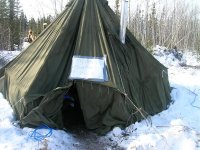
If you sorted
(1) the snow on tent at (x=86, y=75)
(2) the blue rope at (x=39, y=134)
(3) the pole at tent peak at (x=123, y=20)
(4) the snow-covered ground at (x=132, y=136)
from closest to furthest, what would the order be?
1. (4) the snow-covered ground at (x=132, y=136)
2. (2) the blue rope at (x=39, y=134)
3. (1) the snow on tent at (x=86, y=75)
4. (3) the pole at tent peak at (x=123, y=20)

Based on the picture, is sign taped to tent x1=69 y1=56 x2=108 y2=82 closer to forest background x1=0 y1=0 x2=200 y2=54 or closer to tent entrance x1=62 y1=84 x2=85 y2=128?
tent entrance x1=62 y1=84 x2=85 y2=128

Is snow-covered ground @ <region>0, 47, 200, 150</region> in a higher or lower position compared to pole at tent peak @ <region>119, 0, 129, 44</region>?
lower

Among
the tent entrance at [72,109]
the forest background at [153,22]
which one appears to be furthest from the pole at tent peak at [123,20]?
the forest background at [153,22]

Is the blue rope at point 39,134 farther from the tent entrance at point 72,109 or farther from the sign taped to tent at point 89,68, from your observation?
the tent entrance at point 72,109

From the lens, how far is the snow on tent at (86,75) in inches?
272

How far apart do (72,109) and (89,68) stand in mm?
2033

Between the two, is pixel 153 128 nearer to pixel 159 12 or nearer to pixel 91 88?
pixel 91 88

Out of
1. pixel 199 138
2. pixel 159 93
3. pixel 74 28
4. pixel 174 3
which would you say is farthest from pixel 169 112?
pixel 174 3

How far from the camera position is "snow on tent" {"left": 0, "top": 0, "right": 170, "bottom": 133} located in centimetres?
690

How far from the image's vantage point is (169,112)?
27.6ft

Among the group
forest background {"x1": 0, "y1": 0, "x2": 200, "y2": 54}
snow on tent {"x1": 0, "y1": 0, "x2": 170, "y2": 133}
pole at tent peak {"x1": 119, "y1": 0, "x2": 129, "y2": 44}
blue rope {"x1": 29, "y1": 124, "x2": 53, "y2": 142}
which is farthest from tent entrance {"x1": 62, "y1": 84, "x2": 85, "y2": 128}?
forest background {"x1": 0, "y1": 0, "x2": 200, "y2": 54}

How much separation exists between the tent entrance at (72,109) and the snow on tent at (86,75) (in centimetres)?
4

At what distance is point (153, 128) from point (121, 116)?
2.19 ft

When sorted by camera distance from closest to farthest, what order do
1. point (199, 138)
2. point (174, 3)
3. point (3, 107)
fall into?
point (199, 138) → point (3, 107) → point (174, 3)
